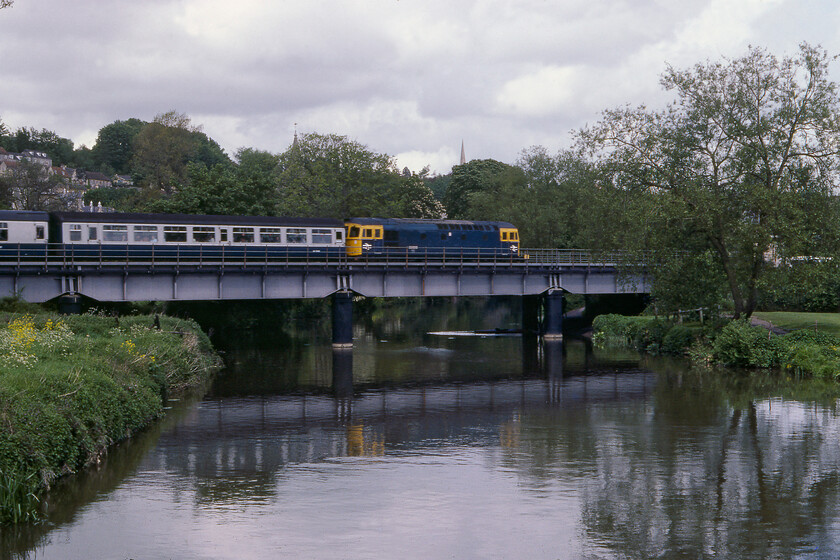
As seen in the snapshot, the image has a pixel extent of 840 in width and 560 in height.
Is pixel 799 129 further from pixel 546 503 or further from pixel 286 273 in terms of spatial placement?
pixel 546 503

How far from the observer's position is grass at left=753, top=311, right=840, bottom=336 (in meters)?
54.1

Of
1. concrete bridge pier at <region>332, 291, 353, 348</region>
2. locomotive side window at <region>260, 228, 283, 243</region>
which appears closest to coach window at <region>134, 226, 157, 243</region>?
locomotive side window at <region>260, 228, 283, 243</region>

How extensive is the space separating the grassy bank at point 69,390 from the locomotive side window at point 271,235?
17926 millimetres

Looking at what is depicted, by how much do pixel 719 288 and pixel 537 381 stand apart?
1599cm

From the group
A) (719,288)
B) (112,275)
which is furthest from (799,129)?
(112,275)

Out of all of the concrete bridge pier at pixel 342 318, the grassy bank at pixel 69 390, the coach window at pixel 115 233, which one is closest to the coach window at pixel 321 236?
the concrete bridge pier at pixel 342 318

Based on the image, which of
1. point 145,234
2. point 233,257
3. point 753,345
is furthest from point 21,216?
point 753,345

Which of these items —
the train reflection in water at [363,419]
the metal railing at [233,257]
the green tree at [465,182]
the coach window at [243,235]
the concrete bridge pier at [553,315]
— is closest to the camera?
the train reflection in water at [363,419]

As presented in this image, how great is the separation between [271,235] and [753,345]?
32.3 metres

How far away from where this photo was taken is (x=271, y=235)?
197 ft

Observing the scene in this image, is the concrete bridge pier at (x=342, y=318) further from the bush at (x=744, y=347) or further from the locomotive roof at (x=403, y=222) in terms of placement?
the bush at (x=744, y=347)

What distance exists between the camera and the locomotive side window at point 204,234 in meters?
56.8

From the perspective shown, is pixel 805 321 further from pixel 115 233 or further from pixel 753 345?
pixel 115 233

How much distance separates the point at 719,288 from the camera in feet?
179
